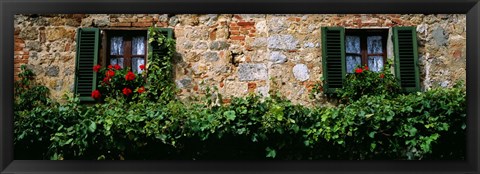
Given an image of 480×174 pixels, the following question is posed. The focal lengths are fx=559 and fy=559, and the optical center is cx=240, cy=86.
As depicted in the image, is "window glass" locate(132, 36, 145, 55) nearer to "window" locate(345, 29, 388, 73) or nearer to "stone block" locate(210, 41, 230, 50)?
"stone block" locate(210, 41, 230, 50)

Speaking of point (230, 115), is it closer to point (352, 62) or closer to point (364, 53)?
point (352, 62)

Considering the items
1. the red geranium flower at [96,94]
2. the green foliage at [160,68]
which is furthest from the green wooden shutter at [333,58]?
the red geranium flower at [96,94]

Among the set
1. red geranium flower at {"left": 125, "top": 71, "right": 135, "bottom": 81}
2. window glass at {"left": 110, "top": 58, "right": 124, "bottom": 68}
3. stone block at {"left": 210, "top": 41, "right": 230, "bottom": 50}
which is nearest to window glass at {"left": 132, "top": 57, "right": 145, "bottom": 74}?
window glass at {"left": 110, "top": 58, "right": 124, "bottom": 68}

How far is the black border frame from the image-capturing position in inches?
115

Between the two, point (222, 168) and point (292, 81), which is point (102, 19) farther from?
point (222, 168)

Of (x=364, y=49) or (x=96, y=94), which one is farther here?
(x=364, y=49)

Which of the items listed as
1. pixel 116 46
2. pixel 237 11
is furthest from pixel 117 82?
pixel 237 11

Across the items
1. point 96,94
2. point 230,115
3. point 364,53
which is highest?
point 364,53

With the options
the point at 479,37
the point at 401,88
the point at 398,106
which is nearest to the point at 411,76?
the point at 401,88

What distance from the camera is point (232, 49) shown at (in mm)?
5996

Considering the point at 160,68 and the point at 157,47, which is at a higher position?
the point at 157,47

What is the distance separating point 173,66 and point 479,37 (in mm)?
3633

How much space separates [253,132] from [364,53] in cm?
191

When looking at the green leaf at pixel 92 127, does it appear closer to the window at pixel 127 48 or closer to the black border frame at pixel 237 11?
the window at pixel 127 48
